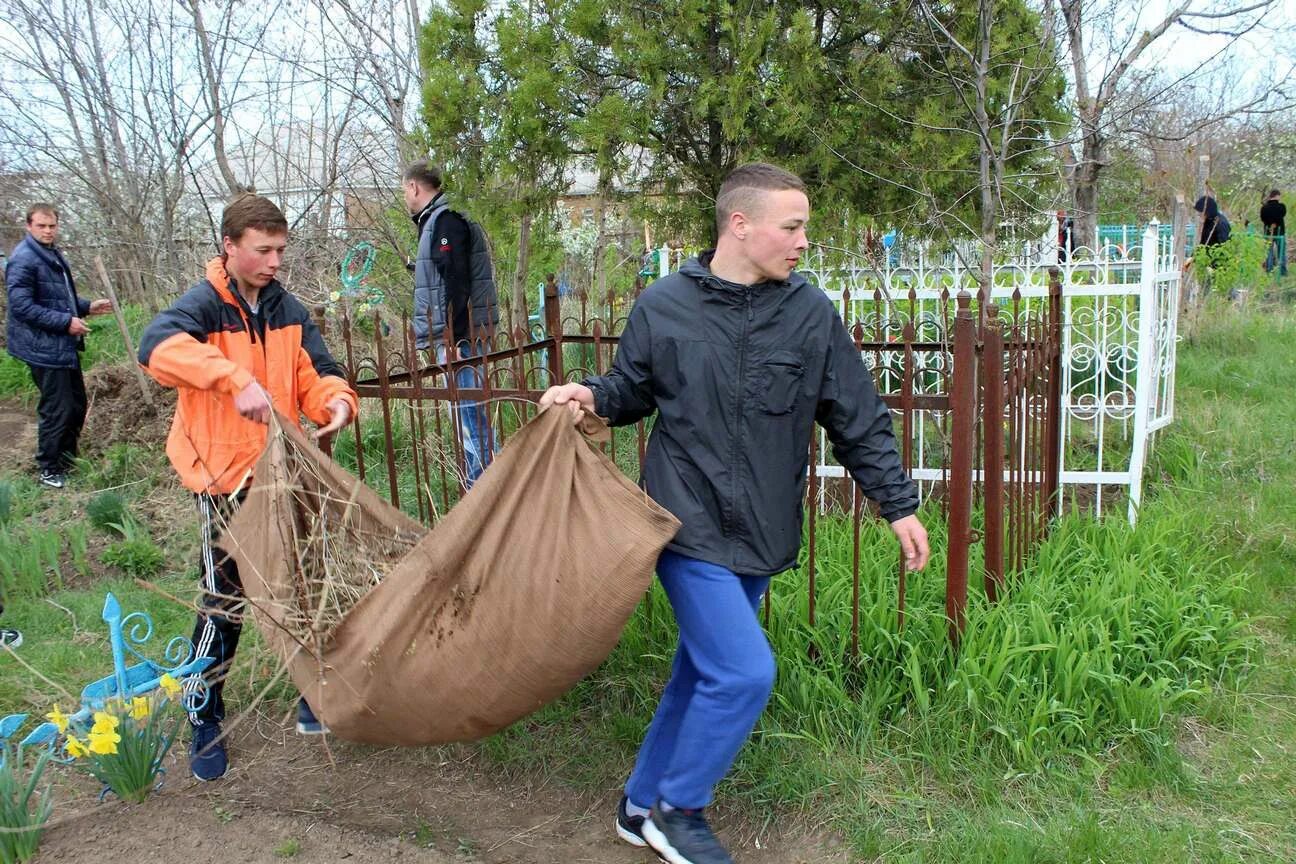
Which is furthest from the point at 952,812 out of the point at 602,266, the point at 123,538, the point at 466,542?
the point at 602,266

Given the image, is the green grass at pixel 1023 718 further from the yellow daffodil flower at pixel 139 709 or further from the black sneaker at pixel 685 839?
the yellow daffodil flower at pixel 139 709

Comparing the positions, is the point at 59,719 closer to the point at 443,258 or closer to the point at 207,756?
the point at 207,756

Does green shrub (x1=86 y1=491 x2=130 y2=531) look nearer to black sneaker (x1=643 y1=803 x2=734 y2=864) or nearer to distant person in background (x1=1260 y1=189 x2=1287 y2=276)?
black sneaker (x1=643 y1=803 x2=734 y2=864)

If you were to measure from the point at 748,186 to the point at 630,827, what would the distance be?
1.67 meters

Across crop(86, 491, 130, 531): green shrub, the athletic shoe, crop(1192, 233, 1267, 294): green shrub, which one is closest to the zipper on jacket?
the athletic shoe

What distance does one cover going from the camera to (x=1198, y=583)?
11.9 ft

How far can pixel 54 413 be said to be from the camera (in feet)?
19.7

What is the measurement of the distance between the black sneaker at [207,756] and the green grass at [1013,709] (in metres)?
0.25

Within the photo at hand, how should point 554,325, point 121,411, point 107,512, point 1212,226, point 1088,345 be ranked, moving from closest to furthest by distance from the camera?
point 554,325, point 107,512, point 1088,345, point 121,411, point 1212,226

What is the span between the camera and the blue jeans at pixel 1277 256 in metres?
14.2

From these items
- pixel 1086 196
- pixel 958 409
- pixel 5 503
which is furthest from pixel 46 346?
pixel 1086 196

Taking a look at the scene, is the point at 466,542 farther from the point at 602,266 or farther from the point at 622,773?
the point at 602,266

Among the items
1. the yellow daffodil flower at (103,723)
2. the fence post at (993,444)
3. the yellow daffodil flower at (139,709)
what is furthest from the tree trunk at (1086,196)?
the yellow daffodil flower at (103,723)

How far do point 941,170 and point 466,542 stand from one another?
307cm
